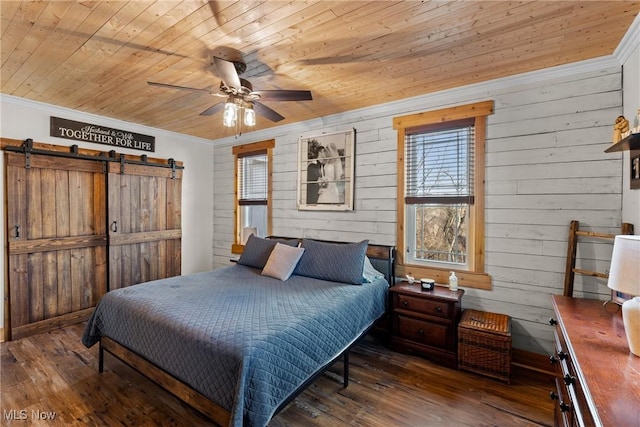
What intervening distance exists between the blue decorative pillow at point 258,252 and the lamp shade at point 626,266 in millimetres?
2859

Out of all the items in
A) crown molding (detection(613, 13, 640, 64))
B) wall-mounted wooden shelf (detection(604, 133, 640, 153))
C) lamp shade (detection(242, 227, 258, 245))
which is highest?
crown molding (detection(613, 13, 640, 64))

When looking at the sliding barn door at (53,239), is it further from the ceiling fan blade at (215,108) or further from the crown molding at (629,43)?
the crown molding at (629,43)

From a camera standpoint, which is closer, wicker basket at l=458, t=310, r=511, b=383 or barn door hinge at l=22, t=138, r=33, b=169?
wicker basket at l=458, t=310, r=511, b=383

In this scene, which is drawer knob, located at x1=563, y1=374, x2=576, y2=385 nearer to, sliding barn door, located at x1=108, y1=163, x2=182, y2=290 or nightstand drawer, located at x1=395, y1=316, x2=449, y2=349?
nightstand drawer, located at x1=395, y1=316, x2=449, y2=349

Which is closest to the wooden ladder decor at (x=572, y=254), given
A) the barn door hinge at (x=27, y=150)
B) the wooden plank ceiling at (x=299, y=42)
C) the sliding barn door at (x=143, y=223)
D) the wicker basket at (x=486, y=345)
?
the wicker basket at (x=486, y=345)

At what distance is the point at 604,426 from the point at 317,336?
145 centimetres

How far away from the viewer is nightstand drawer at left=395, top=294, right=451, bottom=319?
2736mm

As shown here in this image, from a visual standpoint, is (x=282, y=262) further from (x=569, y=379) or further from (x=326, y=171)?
(x=569, y=379)

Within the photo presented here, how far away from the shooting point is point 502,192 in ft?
9.13

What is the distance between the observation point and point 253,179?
4789 mm

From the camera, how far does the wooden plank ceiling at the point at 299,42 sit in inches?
69.7

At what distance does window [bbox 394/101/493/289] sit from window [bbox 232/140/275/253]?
6.72 feet

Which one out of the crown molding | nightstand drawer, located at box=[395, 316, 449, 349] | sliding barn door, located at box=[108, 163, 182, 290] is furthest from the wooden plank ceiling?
nightstand drawer, located at box=[395, 316, 449, 349]

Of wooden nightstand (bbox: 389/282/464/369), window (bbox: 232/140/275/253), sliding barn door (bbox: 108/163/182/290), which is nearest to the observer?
wooden nightstand (bbox: 389/282/464/369)
